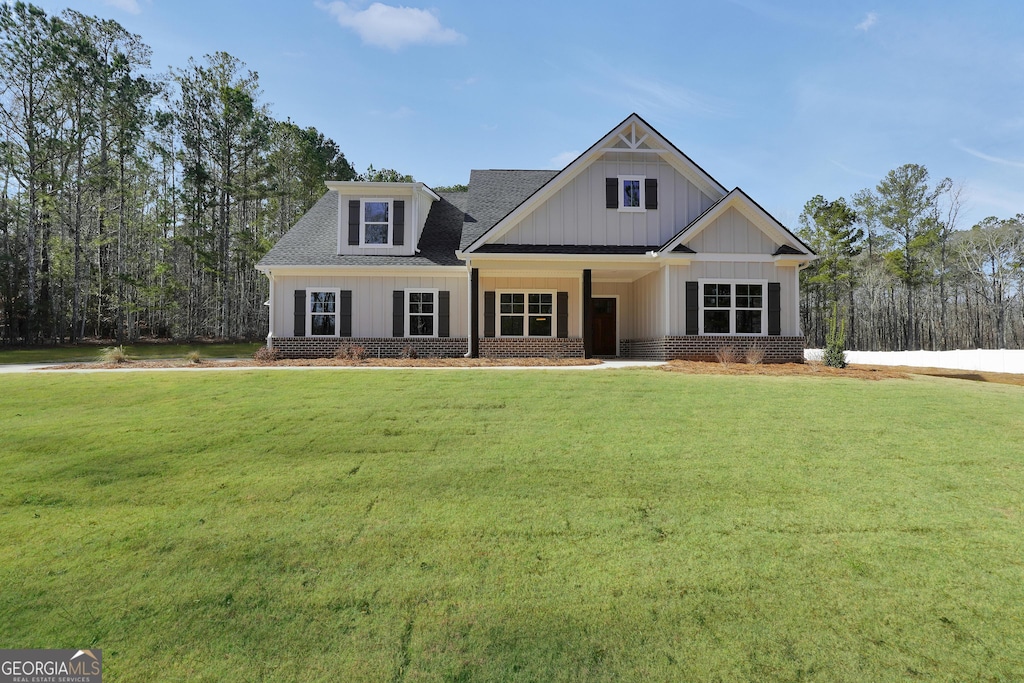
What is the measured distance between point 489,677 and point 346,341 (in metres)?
16.4

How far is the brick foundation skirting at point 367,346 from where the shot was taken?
58.1ft

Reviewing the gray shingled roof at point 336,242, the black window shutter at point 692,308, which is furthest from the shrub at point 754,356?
the gray shingled roof at point 336,242

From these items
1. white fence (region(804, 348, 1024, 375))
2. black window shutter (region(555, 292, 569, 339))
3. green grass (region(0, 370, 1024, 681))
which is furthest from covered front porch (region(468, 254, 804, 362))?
green grass (region(0, 370, 1024, 681))

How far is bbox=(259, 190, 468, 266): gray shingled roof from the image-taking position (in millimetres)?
18266

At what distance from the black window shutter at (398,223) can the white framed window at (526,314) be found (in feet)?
13.6

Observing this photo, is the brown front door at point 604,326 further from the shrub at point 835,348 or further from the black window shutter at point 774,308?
the shrub at point 835,348

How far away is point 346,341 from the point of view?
1778 centimetres

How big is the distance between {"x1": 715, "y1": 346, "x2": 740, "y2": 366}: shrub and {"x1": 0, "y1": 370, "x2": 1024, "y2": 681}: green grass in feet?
24.4

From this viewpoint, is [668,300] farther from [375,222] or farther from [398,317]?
[375,222]

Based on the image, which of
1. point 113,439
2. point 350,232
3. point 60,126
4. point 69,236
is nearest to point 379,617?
point 113,439

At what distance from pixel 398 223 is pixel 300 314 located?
4770mm

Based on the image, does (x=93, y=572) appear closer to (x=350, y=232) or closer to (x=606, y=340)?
(x=350, y=232)

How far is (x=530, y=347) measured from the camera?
16.7 metres

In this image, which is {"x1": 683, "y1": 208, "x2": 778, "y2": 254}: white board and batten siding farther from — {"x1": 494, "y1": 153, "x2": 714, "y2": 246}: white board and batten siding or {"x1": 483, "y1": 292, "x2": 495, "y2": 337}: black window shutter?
{"x1": 483, "y1": 292, "x2": 495, "y2": 337}: black window shutter
